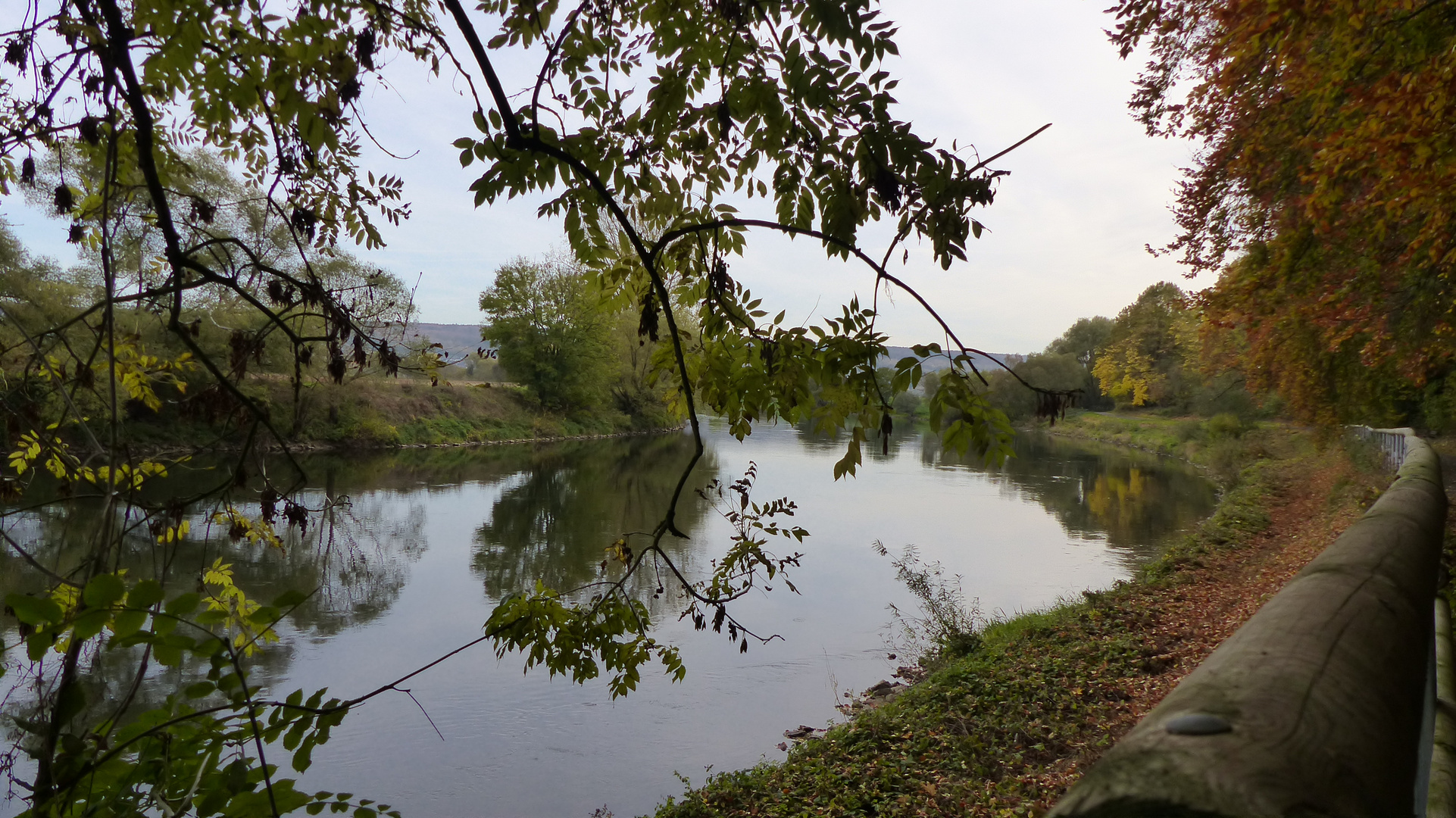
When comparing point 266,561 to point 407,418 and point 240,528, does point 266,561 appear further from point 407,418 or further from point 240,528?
point 407,418

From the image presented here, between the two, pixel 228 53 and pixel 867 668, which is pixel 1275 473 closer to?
pixel 867 668

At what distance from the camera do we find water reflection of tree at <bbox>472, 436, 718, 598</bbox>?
1208 centimetres

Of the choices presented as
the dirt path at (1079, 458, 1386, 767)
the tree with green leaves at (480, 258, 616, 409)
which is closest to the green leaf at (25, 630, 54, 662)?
the dirt path at (1079, 458, 1386, 767)

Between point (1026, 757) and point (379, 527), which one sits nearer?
point (1026, 757)

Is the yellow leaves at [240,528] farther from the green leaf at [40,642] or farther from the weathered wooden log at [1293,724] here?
the weathered wooden log at [1293,724]

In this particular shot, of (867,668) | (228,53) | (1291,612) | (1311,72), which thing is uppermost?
(1311,72)

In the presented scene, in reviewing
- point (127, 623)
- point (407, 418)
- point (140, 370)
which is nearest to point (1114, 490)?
point (140, 370)

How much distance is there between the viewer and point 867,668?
879cm

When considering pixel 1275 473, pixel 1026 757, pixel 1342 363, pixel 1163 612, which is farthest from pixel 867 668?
pixel 1275 473

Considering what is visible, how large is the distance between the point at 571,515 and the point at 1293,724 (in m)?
16.4

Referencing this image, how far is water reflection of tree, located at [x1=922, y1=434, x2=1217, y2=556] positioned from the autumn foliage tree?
369 centimetres

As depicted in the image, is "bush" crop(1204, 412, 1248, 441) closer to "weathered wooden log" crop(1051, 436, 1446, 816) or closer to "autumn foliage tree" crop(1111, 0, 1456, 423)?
"autumn foliage tree" crop(1111, 0, 1456, 423)

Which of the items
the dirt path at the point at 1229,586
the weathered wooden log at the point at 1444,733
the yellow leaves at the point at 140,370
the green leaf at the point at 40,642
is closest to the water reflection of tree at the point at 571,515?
the dirt path at the point at 1229,586

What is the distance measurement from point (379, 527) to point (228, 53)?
543 inches
